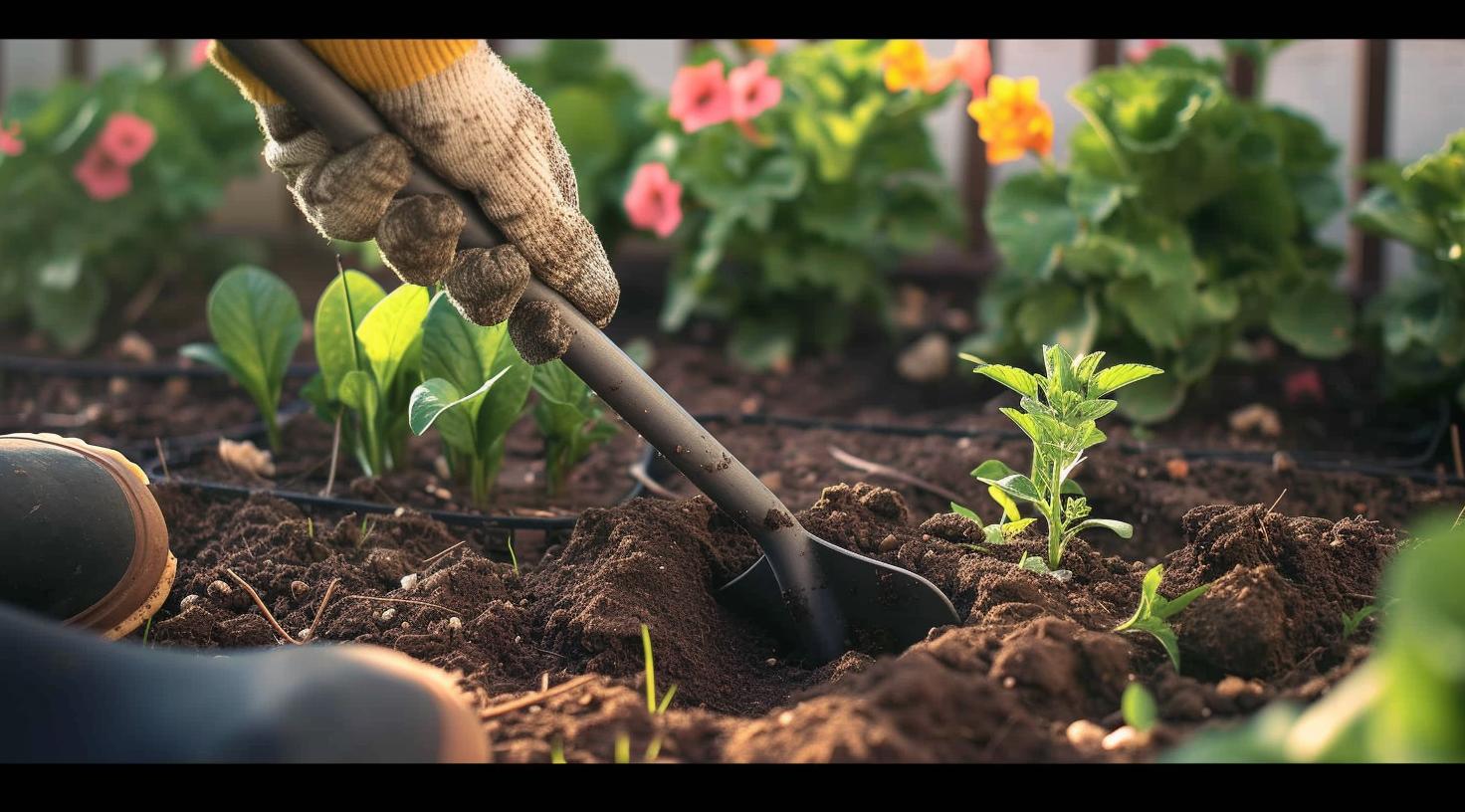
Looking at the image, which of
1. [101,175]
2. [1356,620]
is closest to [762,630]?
[1356,620]

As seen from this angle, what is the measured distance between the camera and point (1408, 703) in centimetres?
71

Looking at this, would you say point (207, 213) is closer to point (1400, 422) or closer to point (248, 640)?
point (248, 640)

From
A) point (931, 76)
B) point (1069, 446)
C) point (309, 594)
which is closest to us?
point (1069, 446)

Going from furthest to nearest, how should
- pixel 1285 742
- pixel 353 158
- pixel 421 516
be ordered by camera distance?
pixel 421 516, pixel 353 158, pixel 1285 742

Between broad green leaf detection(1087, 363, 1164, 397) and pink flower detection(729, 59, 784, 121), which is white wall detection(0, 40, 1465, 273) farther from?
broad green leaf detection(1087, 363, 1164, 397)

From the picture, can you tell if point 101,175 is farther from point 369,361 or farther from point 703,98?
point 369,361

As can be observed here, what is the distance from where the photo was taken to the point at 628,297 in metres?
3.76

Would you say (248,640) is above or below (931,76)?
below

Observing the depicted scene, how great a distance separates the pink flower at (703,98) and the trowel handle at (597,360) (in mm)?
1561

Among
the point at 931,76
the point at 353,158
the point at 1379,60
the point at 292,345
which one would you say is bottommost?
the point at 292,345

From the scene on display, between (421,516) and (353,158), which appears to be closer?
(353,158)

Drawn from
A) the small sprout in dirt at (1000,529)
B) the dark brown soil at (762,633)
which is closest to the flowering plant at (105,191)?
the dark brown soil at (762,633)

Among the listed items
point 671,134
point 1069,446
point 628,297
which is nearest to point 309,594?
point 1069,446

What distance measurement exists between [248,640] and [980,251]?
2658 millimetres
